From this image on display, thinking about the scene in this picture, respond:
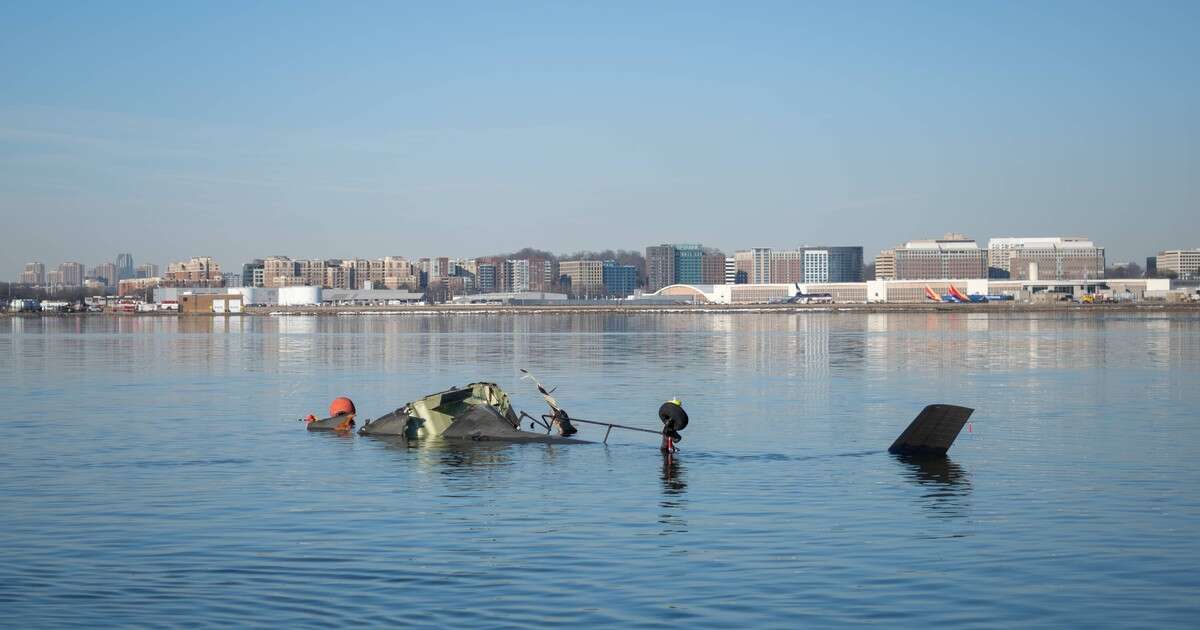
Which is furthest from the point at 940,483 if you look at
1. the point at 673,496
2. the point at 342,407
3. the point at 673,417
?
the point at 342,407

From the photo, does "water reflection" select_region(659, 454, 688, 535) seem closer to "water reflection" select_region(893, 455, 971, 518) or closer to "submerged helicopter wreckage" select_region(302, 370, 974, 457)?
"submerged helicopter wreckage" select_region(302, 370, 974, 457)

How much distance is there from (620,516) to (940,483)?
25.6 ft

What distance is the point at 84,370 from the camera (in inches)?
2731

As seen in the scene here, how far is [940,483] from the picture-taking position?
26.5 m

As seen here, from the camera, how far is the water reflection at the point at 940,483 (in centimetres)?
2345

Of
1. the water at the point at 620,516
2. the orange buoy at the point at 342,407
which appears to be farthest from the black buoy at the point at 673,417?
the orange buoy at the point at 342,407

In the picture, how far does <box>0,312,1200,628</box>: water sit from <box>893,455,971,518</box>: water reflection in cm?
14

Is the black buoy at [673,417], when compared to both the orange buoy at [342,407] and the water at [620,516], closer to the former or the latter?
the water at [620,516]

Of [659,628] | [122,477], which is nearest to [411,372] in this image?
[122,477]

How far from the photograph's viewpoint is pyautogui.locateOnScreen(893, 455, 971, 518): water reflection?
23.5m

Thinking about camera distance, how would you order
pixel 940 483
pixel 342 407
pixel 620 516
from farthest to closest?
1. pixel 342 407
2. pixel 940 483
3. pixel 620 516

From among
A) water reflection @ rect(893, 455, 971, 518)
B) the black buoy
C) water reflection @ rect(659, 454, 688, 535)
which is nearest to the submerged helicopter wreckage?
the black buoy

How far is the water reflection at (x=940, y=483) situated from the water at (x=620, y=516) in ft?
0.47

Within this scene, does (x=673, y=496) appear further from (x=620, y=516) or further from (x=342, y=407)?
(x=342, y=407)
